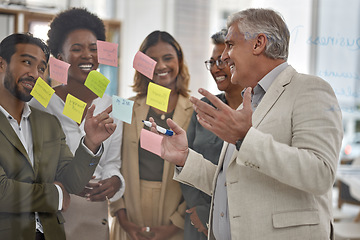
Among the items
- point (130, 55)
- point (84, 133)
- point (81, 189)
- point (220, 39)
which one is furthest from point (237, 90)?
point (81, 189)

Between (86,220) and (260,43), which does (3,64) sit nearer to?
(86,220)

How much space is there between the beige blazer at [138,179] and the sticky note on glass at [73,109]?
194 millimetres

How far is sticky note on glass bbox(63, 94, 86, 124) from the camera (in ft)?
5.06

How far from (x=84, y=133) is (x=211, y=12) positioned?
771 millimetres

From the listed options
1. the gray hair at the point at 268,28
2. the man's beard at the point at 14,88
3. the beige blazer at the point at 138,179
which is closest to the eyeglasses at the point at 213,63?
the beige blazer at the point at 138,179

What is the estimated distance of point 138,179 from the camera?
1663 mm

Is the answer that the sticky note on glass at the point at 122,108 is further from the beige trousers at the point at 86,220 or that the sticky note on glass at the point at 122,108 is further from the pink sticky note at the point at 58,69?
the beige trousers at the point at 86,220

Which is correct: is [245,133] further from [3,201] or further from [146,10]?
[3,201]

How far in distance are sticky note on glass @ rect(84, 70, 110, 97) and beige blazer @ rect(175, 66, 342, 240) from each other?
0.61 metres

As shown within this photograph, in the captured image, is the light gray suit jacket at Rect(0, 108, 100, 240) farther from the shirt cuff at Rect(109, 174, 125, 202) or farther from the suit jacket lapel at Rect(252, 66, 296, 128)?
the suit jacket lapel at Rect(252, 66, 296, 128)

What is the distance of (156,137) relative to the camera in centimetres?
155

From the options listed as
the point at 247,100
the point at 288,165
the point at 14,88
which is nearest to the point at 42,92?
the point at 14,88

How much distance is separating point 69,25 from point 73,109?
0.33 metres

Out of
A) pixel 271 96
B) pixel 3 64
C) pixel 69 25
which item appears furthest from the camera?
pixel 69 25
